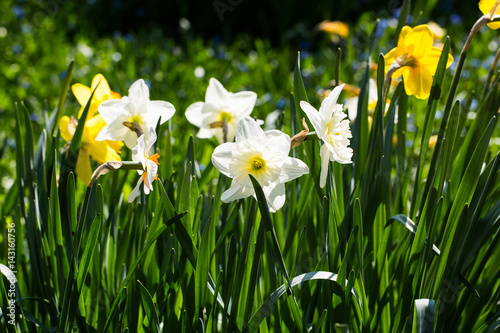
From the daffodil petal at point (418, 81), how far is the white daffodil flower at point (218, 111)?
1.09 ft

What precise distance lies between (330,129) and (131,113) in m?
0.41

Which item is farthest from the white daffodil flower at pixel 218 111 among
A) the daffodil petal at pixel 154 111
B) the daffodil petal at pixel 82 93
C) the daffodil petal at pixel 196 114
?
the daffodil petal at pixel 82 93

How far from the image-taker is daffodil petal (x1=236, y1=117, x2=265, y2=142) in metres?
0.83

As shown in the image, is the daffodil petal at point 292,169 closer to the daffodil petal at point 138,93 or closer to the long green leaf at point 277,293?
the long green leaf at point 277,293

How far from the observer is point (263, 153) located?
0.81m

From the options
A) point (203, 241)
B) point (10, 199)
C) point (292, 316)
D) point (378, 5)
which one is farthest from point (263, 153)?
point (378, 5)

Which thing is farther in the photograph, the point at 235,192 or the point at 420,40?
the point at 420,40

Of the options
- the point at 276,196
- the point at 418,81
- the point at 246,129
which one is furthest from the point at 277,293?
the point at 418,81

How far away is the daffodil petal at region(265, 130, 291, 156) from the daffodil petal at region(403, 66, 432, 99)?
16.4 inches

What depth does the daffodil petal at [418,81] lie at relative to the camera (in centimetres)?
111

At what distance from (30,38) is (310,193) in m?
3.14

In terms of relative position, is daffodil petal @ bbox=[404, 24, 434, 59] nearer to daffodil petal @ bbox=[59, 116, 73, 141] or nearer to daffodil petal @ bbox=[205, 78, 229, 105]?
daffodil petal @ bbox=[205, 78, 229, 105]

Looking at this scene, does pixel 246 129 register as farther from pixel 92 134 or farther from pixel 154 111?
pixel 92 134

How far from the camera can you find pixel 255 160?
811 mm
